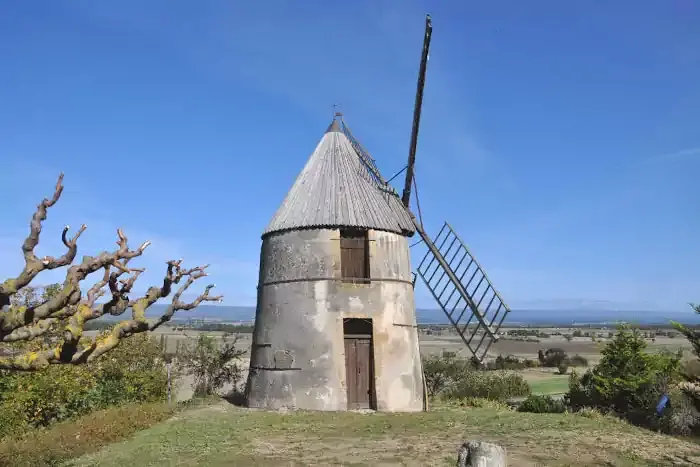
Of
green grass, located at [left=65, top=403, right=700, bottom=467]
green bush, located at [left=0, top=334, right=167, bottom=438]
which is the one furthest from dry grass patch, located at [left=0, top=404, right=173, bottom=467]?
green bush, located at [left=0, top=334, right=167, bottom=438]

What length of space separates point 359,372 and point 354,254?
4.08 metres

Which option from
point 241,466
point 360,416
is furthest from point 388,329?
point 241,466

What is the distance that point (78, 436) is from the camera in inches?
609

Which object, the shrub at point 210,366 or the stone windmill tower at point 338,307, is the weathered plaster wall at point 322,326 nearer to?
the stone windmill tower at point 338,307

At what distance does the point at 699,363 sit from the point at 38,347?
19702mm

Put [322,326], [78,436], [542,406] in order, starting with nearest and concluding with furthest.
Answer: [78,436], [322,326], [542,406]

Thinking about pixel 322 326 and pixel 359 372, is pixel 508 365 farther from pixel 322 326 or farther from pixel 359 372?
pixel 322 326

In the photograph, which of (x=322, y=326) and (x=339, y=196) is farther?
(x=339, y=196)

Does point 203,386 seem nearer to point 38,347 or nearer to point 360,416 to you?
point 38,347

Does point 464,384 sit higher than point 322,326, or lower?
lower

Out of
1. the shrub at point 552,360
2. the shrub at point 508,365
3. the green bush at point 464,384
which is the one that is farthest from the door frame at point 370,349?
the shrub at point 552,360

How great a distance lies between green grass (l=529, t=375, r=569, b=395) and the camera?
3275cm

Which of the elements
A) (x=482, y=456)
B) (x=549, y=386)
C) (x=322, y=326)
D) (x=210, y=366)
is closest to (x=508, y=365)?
(x=549, y=386)

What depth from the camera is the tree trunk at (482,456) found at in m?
7.21
